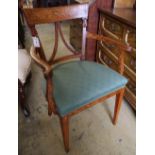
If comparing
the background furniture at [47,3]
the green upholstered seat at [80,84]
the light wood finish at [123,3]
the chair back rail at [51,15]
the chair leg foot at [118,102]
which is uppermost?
the background furniture at [47,3]

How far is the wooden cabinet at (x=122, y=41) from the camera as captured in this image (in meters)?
Result: 1.34

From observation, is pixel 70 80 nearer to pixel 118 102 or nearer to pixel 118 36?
pixel 118 102

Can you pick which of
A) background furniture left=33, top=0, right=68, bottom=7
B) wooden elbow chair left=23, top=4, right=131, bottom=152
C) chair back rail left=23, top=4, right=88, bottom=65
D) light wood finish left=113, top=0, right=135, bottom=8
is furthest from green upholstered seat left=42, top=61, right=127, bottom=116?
background furniture left=33, top=0, right=68, bottom=7

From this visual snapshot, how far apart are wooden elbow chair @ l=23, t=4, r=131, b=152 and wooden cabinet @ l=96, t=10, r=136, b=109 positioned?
0.61ft

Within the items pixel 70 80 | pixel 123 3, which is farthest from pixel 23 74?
pixel 123 3

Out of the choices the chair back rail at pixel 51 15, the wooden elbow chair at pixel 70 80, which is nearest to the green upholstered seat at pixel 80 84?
the wooden elbow chair at pixel 70 80

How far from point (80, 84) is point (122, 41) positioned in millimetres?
556

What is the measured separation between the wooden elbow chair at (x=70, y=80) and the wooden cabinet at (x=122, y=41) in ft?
0.61

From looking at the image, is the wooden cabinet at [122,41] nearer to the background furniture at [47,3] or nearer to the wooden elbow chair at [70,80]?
the wooden elbow chair at [70,80]

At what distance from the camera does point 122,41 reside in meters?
1.37

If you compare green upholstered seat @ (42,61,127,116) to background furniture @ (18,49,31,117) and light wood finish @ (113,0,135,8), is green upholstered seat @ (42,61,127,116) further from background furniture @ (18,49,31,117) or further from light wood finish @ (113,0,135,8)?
light wood finish @ (113,0,135,8)

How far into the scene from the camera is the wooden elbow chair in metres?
0.99
